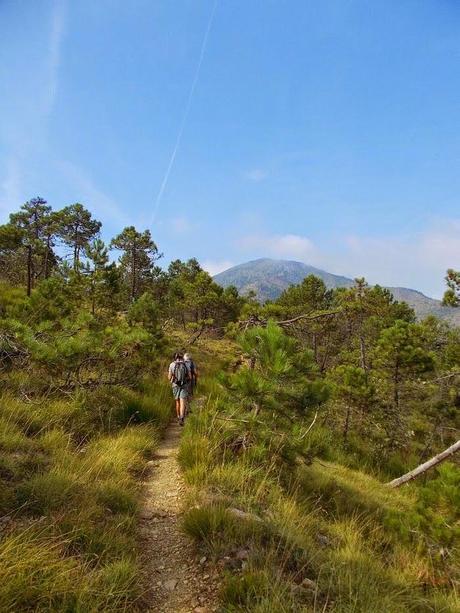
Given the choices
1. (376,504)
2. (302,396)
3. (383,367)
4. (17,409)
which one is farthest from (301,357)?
(383,367)

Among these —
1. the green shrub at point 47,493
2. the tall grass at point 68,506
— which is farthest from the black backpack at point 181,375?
the green shrub at point 47,493

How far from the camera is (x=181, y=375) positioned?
8.25 m

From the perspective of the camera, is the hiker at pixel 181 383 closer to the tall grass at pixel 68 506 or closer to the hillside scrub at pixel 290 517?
the tall grass at pixel 68 506

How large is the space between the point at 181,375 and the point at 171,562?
518 centimetres

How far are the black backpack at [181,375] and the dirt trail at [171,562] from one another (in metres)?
3.57

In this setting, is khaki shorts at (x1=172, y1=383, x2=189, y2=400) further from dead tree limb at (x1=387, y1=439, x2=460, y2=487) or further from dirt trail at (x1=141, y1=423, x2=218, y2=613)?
dead tree limb at (x1=387, y1=439, x2=460, y2=487)

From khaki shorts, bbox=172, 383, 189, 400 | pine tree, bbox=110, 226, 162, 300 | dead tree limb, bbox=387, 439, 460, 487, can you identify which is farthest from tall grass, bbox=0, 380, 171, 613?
pine tree, bbox=110, 226, 162, 300

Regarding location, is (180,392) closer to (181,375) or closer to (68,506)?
(181,375)

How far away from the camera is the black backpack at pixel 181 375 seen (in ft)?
27.1

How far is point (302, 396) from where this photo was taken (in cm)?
532

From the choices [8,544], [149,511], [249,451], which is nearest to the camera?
[8,544]

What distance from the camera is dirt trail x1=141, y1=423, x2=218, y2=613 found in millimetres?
2701

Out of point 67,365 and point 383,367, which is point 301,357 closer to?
point 67,365

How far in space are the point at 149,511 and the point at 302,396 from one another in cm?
266
